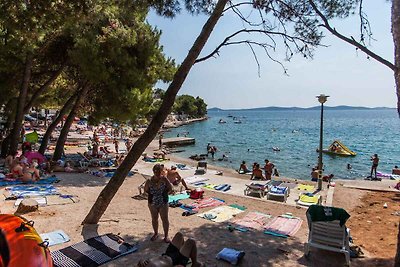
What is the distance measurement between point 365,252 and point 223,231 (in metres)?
2.81

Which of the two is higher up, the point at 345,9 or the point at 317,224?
the point at 345,9

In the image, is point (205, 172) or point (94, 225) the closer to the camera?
point (94, 225)

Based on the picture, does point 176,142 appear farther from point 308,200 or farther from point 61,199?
point 61,199

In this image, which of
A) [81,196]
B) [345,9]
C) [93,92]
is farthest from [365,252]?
[93,92]

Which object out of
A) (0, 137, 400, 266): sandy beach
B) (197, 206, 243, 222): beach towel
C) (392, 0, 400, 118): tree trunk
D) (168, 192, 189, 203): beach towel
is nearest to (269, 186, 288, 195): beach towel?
(0, 137, 400, 266): sandy beach

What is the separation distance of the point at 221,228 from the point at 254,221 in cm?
111

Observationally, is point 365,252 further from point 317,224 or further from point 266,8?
point 266,8

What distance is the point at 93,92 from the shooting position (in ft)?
55.8

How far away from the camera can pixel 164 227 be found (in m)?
5.97

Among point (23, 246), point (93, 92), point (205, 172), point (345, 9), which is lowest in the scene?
point (205, 172)

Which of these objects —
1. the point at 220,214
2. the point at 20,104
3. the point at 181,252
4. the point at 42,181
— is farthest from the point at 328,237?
the point at 20,104

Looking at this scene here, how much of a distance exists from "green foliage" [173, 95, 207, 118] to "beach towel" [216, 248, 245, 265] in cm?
10738

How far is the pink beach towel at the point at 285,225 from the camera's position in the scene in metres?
7.25

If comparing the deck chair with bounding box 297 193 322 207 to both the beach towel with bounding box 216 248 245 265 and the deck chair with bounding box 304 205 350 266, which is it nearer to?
the deck chair with bounding box 304 205 350 266
